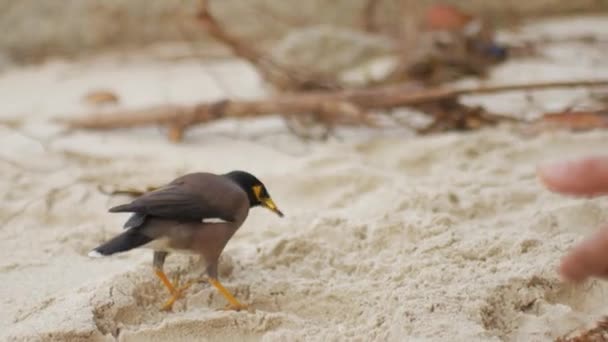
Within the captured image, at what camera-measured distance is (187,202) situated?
186cm

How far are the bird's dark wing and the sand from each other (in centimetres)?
23

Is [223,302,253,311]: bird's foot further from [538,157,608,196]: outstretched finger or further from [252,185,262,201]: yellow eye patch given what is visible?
[538,157,608,196]: outstretched finger

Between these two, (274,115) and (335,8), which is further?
(335,8)

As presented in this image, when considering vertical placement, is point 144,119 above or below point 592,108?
below

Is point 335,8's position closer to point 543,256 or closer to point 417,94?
point 417,94

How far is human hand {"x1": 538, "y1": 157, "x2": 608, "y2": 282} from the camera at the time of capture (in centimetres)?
111

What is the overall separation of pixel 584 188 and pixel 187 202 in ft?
3.31

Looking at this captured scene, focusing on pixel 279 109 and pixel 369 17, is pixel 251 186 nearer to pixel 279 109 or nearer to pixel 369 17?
pixel 279 109

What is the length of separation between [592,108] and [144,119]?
1904 millimetres

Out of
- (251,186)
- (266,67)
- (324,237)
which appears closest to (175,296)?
(251,186)

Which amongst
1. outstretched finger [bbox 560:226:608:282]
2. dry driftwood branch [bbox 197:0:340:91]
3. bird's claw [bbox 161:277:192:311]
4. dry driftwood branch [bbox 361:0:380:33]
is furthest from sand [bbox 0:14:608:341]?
dry driftwood branch [bbox 361:0:380:33]

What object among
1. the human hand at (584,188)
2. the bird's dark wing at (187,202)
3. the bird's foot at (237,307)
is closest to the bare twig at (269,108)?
the bird's dark wing at (187,202)

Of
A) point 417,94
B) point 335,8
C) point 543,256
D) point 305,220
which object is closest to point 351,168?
point 305,220

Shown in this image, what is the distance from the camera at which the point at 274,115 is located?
3479 millimetres
